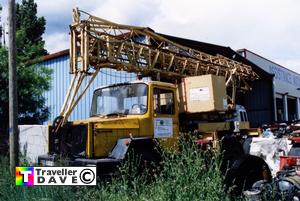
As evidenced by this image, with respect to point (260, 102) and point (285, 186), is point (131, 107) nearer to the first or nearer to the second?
point (285, 186)

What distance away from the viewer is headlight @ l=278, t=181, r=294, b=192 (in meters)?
5.57

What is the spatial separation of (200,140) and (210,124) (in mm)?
1141

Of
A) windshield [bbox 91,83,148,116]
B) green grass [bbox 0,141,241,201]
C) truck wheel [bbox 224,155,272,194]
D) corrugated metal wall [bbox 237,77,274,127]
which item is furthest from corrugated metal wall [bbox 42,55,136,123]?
green grass [bbox 0,141,241,201]

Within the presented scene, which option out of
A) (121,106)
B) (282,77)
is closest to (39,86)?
(121,106)

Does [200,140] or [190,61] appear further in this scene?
[190,61]

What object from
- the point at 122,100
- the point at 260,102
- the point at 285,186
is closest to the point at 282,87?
the point at 260,102

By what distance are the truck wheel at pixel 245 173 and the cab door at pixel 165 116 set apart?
1.63 m

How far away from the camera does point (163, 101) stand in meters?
8.80

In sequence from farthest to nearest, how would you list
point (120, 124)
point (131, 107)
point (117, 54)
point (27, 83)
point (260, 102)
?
point (260, 102) → point (27, 83) → point (117, 54) → point (131, 107) → point (120, 124)

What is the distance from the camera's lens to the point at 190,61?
1253 cm

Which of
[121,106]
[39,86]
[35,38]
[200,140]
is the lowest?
[200,140]

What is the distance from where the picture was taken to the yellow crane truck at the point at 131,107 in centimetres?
781

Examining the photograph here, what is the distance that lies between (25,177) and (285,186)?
3810 mm

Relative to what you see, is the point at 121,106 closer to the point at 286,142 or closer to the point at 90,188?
the point at 90,188
